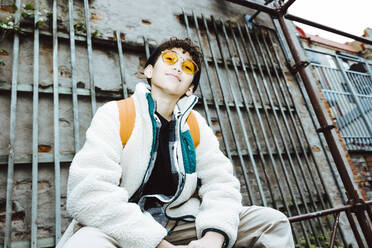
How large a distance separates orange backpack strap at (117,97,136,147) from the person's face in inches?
10.2

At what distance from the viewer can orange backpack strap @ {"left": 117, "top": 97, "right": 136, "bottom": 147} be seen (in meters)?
1.12

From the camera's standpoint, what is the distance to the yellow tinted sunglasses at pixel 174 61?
1460mm

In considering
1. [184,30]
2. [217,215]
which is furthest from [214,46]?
[217,215]

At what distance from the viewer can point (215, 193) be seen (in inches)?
46.3

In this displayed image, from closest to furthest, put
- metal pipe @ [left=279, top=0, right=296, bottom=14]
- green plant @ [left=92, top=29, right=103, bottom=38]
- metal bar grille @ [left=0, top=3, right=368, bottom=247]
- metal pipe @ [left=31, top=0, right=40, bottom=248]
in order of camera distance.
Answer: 1. metal pipe @ [left=31, top=0, right=40, bottom=248]
2. metal bar grille @ [left=0, top=3, right=368, bottom=247]
3. green plant @ [left=92, top=29, right=103, bottom=38]
4. metal pipe @ [left=279, top=0, right=296, bottom=14]

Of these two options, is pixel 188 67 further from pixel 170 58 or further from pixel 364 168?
pixel 364 168

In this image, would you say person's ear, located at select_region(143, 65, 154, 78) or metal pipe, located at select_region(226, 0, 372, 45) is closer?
person's ear, located at select_region(143, 65, 154, 78)

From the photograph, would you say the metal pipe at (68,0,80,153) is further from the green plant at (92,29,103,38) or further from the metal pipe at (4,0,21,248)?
the metal pipe at (4,0,21,248)

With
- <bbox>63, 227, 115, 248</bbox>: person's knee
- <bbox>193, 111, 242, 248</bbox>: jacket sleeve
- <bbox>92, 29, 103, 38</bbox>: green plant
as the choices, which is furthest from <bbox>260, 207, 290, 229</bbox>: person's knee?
<bbox>92, 29, 103, 38</bbox>: green plant

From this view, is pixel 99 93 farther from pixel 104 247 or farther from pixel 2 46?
pixel 104 247

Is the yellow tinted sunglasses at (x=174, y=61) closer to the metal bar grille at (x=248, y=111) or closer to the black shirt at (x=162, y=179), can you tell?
the black shirt at (x=162, y=179)

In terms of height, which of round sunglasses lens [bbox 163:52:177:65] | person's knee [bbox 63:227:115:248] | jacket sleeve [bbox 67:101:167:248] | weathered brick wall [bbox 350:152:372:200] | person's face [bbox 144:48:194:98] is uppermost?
round sunglasses lens [bbox 163:52:177:65]

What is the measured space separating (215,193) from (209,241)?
267 millimetres

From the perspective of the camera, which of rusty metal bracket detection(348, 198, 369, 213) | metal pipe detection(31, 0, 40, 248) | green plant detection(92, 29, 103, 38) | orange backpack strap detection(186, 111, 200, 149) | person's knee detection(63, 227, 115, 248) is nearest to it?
person's knee detection(63, 227, 115, 248)
